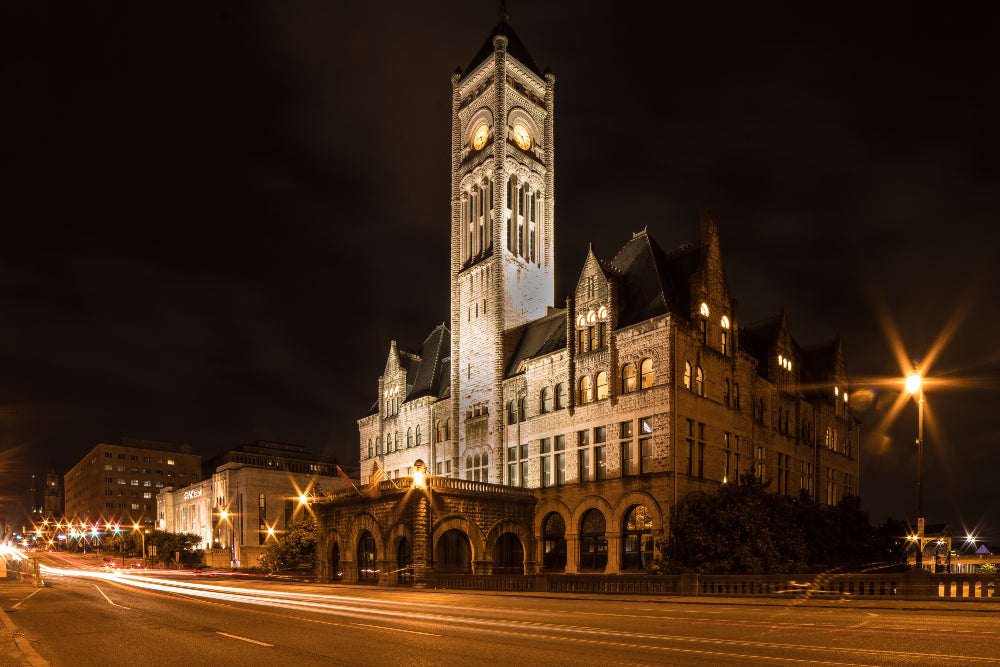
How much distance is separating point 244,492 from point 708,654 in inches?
3724

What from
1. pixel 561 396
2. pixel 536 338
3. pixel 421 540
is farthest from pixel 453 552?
pixel 536 338

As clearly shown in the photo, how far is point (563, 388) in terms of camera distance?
51.3 m

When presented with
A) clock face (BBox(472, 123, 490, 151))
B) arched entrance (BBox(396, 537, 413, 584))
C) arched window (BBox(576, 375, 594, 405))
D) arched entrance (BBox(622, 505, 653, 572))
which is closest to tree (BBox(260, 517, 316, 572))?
arched entrance (BBox(396, 537, 413, 584))

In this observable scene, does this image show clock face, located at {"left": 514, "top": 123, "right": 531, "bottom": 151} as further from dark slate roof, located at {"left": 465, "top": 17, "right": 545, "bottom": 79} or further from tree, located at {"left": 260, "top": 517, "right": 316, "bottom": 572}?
tree, located at {"left": 260, "top": 517, "right": 316, "bottom": 572}

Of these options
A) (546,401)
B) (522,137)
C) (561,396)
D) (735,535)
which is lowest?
(735,535)

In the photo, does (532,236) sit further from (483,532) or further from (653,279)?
(483,532)

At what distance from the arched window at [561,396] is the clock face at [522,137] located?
2298 cm

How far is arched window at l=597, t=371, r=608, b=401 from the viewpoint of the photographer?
158ft

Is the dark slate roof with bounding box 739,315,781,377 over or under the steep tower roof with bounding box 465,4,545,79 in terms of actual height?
under

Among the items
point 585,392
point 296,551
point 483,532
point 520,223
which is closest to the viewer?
point 483,532

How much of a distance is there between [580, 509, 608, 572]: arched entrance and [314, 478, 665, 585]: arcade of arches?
0.20 ft

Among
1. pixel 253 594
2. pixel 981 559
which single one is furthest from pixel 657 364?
pixel 981 559

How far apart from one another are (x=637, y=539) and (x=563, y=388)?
37.5ft

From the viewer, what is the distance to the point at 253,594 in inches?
1378
